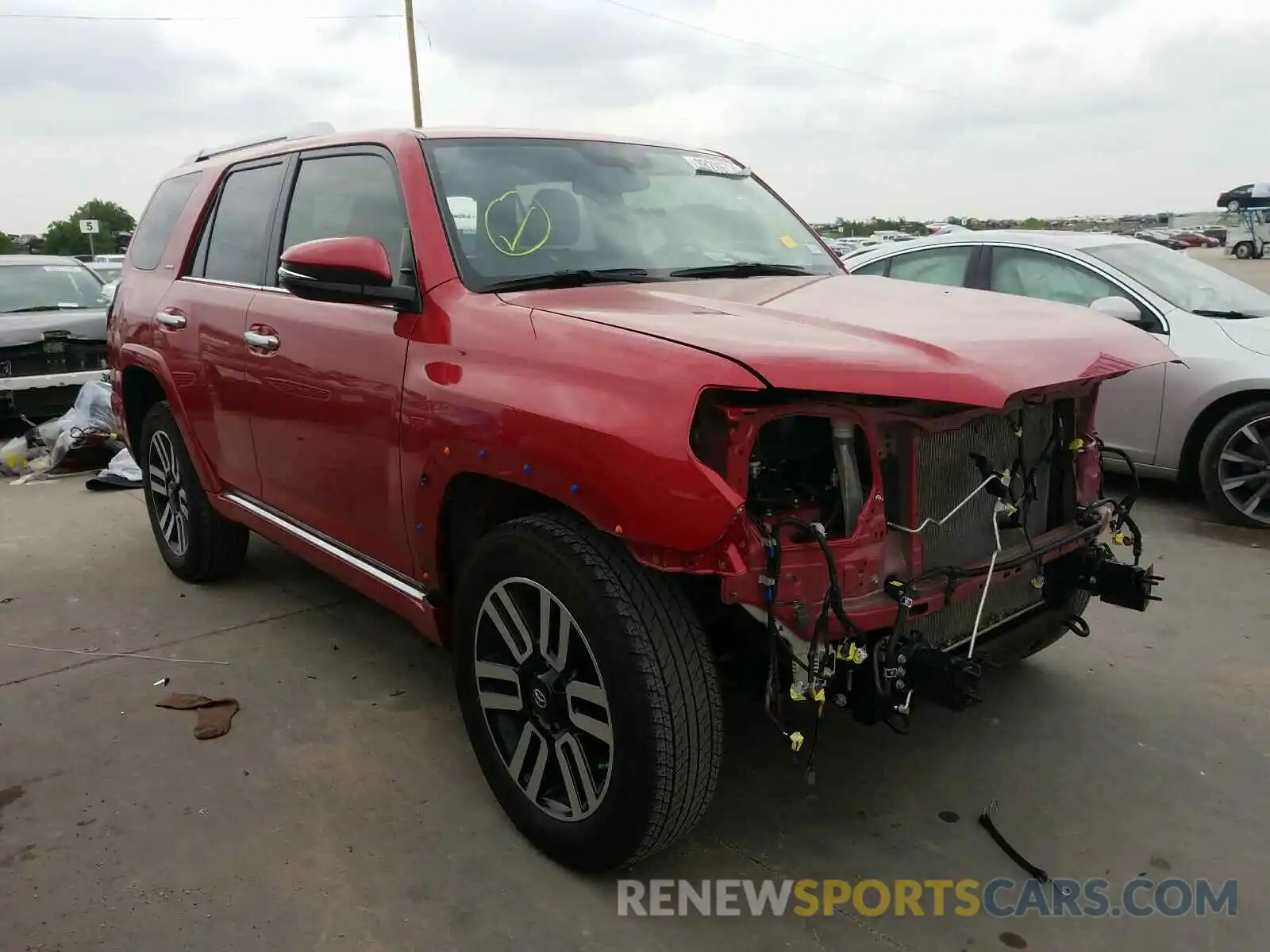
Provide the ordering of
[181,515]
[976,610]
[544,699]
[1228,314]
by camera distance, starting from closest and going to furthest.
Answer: [544,699], [976,610], [181,515], [1228,314]

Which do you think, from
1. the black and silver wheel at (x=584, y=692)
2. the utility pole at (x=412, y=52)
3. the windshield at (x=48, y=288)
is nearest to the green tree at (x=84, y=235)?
the utility pole at (x=412, y=52)

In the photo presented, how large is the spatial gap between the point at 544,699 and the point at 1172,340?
453 centimetres

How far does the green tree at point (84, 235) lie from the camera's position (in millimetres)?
55906

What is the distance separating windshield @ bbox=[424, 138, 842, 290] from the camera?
9.54 feet

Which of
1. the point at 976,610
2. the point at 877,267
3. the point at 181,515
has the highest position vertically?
the point at 877,267

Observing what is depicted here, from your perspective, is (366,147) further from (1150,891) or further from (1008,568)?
(1150,891)

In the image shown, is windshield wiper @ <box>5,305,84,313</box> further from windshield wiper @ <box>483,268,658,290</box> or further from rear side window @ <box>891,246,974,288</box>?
windshield wiper @ <box>483,268,658,290</box>

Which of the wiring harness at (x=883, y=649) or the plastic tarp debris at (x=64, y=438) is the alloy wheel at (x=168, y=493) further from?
the wiring harness at (x=883, y=649)

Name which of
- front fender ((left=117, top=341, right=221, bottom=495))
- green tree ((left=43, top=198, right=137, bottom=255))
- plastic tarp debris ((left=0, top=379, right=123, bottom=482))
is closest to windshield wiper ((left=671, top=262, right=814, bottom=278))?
front fender ((left=117, top=341, right=221, bottom=495))

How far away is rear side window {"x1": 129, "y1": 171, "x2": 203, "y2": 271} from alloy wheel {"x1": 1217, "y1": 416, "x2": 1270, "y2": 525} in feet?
17.6

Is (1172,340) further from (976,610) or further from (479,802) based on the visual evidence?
(479,802)

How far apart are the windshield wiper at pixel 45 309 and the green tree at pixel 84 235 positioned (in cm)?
5100

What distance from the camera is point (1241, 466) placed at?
529cm

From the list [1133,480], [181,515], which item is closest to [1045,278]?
[1133,480]
